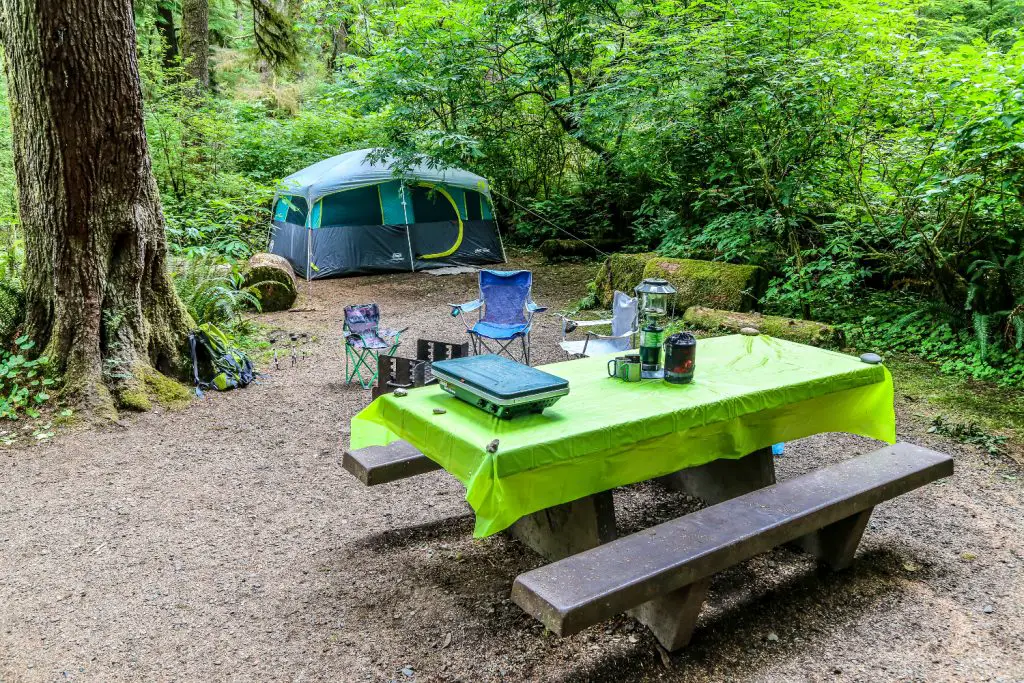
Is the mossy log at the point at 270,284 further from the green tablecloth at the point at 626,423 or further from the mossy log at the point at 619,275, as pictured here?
the green tablecloth at the point at 626,423

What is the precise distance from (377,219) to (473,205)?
148 centimetres

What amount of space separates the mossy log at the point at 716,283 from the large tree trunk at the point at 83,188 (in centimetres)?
470

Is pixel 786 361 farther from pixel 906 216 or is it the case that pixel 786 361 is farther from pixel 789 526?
pixel 906 216

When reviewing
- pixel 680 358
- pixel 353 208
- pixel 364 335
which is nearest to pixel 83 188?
pixel 364 335

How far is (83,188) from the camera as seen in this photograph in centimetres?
441

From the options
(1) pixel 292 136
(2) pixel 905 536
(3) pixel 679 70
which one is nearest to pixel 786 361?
(2) pixel 905 536

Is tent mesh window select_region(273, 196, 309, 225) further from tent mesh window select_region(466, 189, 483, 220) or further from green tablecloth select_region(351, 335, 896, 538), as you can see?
green tablecloth select_region(351, 335, 896, 538)

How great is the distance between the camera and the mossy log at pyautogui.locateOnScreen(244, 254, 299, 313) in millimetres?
7965

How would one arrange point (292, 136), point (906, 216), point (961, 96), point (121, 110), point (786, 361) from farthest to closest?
point (292, 136) → point (906, 216) → point (961, 96) → point (121, 110) → point (786, 361)

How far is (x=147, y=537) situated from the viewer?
3102mm

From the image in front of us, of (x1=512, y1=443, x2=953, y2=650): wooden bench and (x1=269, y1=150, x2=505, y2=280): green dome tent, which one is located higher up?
(x1=269, y1=150, x2=505, y2=280): green dome tent

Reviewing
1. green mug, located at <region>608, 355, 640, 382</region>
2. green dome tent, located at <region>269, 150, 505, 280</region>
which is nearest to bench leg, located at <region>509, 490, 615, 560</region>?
green mug, located at <region>608, 355, 640, 382</region>

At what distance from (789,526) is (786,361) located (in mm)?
902

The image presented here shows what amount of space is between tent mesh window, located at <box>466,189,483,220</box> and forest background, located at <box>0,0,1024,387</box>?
87 cm
